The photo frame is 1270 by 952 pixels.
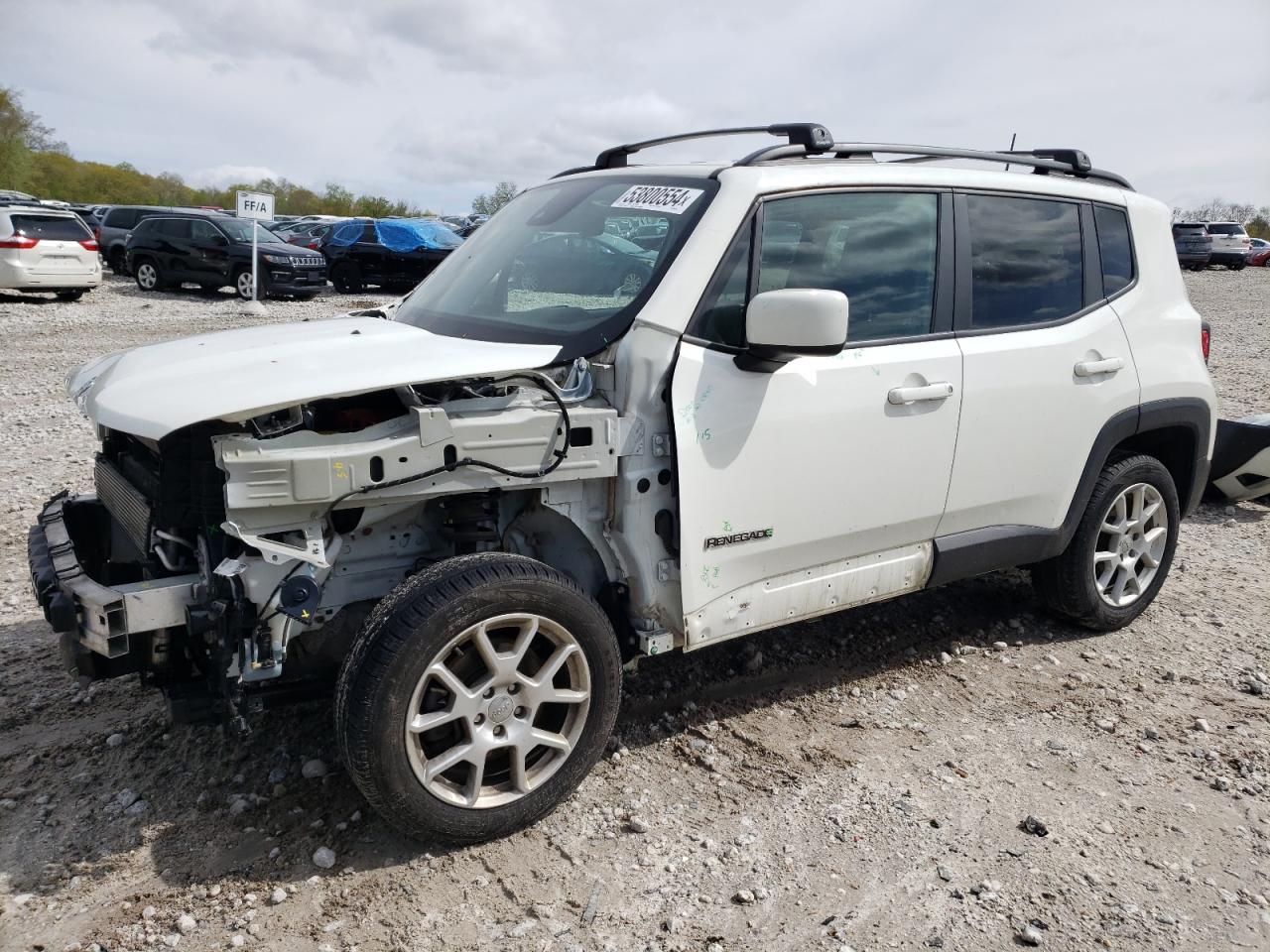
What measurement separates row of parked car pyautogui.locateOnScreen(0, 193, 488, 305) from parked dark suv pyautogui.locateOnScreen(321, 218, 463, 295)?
0.8 inches

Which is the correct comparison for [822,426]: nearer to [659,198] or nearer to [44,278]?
[659,198]

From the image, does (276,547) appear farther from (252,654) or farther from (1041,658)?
(1041,658)

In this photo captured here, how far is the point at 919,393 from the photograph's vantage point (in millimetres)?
3619

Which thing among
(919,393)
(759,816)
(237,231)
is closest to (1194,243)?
(237,231)

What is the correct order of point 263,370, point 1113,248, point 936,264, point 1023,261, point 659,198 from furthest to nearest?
point 1113,248 < point 1023,261 < point 936,264 < point 659,198 < point 263,370

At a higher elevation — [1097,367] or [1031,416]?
[1097,367]

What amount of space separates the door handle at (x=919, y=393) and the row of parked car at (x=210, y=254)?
14.7 meters

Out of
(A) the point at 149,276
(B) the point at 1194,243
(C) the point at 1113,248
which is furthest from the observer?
(B) the point at 1194,243

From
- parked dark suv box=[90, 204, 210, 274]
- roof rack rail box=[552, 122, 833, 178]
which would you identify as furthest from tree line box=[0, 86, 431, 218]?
roof rack rail box=[552, 122, 833, 178]

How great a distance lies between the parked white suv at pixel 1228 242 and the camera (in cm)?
3438

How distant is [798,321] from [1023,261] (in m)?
1.63

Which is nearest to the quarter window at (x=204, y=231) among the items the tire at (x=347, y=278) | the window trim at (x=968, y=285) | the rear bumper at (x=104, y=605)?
the tire at (x=347, y=278)

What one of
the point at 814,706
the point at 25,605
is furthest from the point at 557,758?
the point at 25,605

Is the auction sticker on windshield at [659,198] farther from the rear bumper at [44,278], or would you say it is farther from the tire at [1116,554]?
the rear bumper at [44,278]
